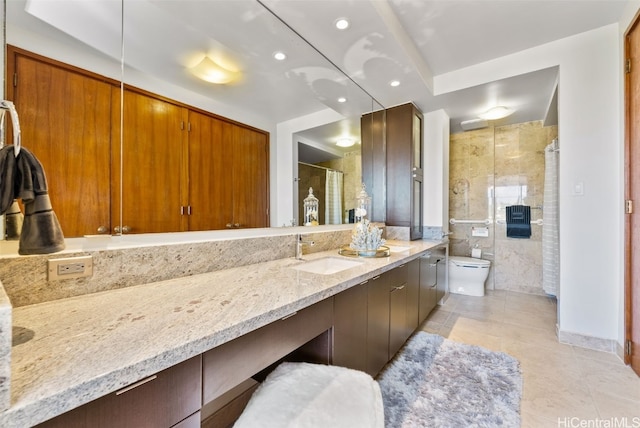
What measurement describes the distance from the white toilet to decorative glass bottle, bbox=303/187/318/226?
7.16 feet

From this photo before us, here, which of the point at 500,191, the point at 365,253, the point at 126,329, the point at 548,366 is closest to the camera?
the point at 126,329

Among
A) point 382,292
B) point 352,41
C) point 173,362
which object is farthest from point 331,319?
point 352,41

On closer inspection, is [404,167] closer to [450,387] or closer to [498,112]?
[498,112]

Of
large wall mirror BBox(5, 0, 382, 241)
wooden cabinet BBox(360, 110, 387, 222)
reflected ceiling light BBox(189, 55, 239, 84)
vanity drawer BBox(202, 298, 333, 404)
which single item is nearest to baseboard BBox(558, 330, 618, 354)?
wooden cabinet BBox(360, 110, 387, 222)

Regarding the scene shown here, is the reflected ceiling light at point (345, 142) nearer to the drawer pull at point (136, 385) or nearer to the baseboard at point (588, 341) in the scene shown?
the drawer pull at point (136, 385)

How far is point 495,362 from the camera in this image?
1814 mm

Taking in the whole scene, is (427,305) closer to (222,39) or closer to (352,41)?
(352,41)

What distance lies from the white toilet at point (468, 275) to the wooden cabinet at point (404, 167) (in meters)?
0.80

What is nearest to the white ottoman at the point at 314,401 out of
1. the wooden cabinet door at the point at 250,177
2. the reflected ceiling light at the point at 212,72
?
the wooden cabinet door at the point at 250,177

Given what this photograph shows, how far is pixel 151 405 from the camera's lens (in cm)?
58

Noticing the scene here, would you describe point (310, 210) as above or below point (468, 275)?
above

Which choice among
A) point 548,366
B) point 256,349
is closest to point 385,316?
point 256,349

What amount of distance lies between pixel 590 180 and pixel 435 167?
1.29m

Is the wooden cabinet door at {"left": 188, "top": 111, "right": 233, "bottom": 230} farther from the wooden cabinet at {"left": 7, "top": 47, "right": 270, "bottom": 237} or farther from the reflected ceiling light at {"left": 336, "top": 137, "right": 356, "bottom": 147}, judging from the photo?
the reflected ceiling light at {"left": 336, "top": 137, "right": 356, "bottom": 147}
